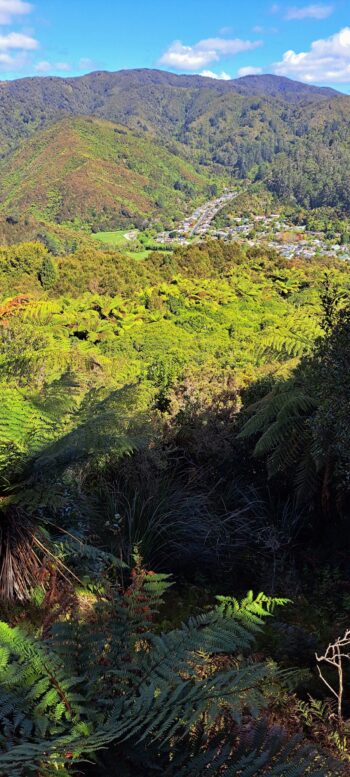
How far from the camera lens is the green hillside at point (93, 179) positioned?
97938 mm

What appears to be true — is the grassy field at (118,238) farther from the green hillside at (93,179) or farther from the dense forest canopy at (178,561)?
the dense forest canopy at (178,561)

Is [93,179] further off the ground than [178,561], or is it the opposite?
[93,179]

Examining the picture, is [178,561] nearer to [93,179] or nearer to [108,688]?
[108,688]

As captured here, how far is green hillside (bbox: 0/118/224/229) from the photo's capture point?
9794 cm

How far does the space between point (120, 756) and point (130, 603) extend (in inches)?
21.0

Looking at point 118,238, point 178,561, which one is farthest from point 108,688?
point 118,238

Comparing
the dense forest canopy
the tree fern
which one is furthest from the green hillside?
the tree fern

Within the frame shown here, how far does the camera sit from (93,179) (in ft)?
339

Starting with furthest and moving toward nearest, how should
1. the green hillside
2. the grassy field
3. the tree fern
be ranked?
the green hillside → the grassy field → the tree fern

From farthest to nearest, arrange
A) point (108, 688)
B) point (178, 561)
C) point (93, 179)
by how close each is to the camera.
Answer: point (93, 179), point (178, 561), point (108, 688)

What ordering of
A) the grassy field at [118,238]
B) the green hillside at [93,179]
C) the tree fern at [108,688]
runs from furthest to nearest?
the green hillside at [93,179] → the grassy field at [118,238] → the tree fern at [108,688]

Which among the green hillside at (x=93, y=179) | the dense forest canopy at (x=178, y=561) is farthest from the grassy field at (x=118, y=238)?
the dense forest canopy at (x=178, y=561)

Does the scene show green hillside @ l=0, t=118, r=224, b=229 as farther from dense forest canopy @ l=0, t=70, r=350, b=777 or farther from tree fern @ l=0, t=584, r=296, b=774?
tree fern @ l=0, t=584, r=296, b=774

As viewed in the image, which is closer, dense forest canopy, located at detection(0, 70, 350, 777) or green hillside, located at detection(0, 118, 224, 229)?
dense forest canopy, located at detection(0, 70, 350, 777)
